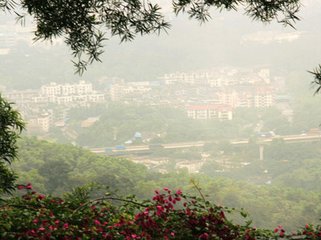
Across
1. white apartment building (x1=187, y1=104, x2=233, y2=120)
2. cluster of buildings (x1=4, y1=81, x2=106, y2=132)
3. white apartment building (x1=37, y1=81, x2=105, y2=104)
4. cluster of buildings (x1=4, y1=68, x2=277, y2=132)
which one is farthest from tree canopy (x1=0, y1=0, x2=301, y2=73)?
white apartment building (x1=37, y1=81, x2=105, y2=104)

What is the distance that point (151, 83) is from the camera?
3069 centimetres

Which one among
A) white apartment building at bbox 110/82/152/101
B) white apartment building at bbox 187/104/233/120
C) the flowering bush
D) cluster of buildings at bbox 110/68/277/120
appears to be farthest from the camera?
white apartment building at bbox 110/82/152/101

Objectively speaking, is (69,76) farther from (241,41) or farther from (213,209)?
(213,209)

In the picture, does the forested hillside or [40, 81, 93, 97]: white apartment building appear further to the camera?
[40, 81, 93, 97]: white apartment building

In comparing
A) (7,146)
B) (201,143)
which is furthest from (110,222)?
(201,143)

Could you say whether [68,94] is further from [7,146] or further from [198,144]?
[7,146]

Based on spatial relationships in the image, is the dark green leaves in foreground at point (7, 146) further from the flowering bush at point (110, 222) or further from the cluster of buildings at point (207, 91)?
the cluster of buildings at point (207, 91)

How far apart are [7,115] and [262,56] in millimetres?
30773

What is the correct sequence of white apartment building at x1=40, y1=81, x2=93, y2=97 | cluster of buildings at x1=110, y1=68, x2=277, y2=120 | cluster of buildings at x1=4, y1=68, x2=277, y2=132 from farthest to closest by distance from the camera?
cluster of buildings at x1=110, y1=68, x2=277, y2=120 → white apartment building at x1=40, y1=81, x2=93, y2=97 → cluster of buildings at x1=4, y1=68, x2=277, y2=132

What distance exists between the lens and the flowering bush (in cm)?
156

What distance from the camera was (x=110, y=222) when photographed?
1802 mm

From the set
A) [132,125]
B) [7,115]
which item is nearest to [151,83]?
[132,125]

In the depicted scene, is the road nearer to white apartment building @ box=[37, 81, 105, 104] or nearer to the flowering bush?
white apartment building @ box=[37, 81, 105, 104]

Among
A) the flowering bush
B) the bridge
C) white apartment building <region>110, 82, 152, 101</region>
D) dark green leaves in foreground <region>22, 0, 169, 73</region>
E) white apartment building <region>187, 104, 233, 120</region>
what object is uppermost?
dark green leaves in foreground <region>22, 0, 169, 73</region>
